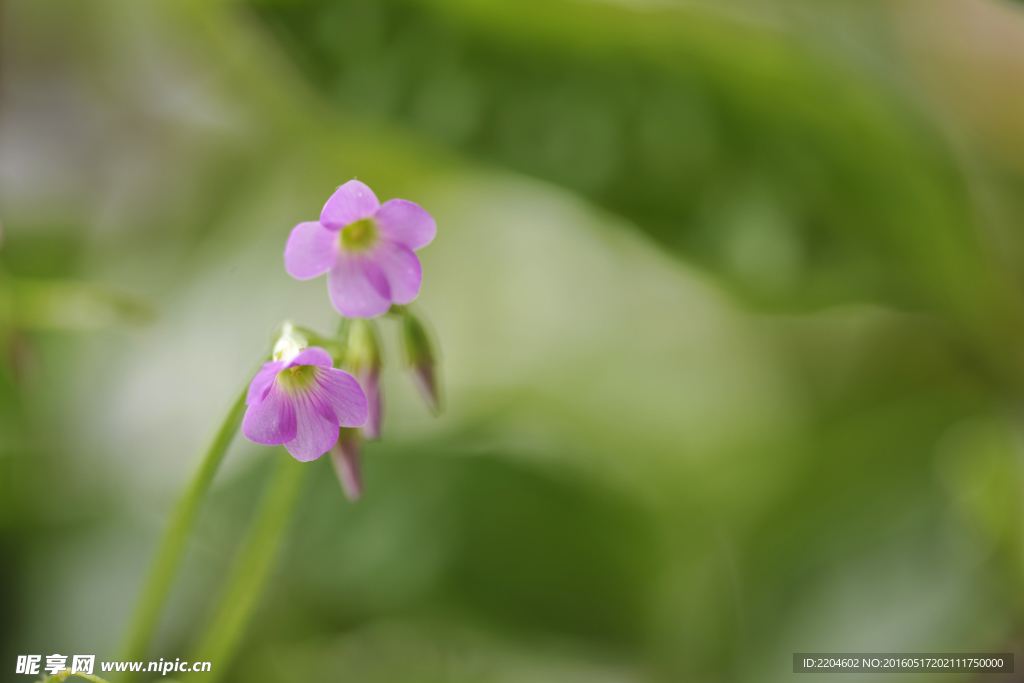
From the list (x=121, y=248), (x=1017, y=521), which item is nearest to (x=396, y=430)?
(x=121, y=248)

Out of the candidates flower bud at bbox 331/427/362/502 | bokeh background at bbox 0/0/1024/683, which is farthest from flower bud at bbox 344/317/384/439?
bokeh background at bbox 0/0/1024/683

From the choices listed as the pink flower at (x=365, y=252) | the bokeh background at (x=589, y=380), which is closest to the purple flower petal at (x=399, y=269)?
the pink flower at (x=365, y=252)

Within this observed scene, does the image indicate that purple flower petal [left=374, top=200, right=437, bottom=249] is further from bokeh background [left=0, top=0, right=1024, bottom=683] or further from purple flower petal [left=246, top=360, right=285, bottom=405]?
bokeh background [left=0, top=0, right=1024, bottom=683]

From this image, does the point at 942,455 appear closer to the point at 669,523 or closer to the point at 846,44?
the point at 669,523

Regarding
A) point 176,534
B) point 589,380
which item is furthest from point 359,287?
point 589,380

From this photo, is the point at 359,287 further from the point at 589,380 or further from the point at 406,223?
the point at 589,380
